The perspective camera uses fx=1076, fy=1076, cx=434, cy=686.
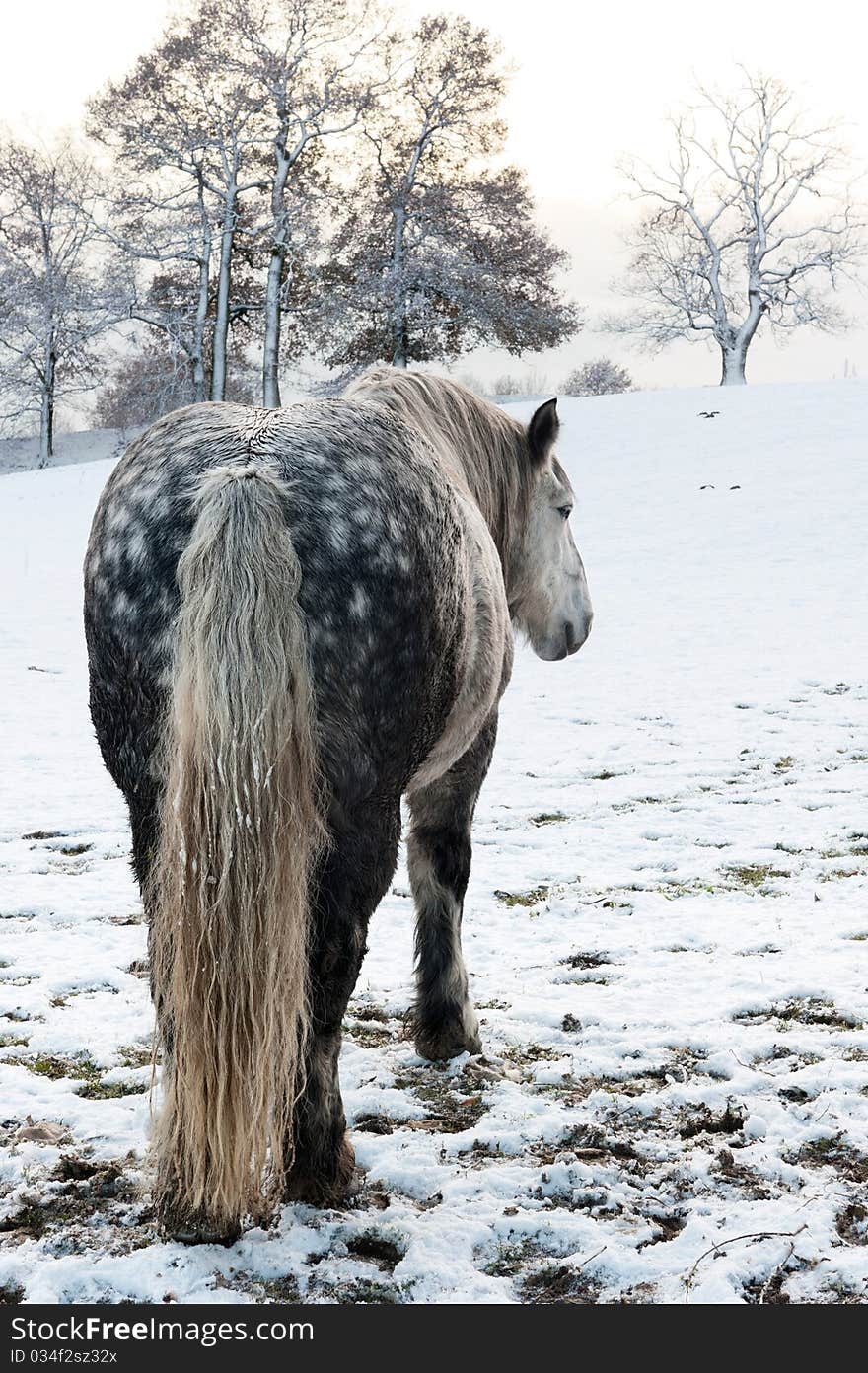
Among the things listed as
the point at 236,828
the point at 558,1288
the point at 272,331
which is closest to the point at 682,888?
the point at 558,1288

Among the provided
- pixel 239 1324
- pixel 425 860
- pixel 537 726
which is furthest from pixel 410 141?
pixel 239 1324

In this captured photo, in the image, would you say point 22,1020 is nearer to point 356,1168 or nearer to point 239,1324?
point 356,1168

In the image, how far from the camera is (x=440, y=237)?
84.4 ft

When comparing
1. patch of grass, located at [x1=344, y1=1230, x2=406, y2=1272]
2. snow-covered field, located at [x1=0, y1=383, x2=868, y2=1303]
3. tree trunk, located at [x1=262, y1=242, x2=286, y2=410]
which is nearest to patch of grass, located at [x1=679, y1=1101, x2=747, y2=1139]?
snow-covered field, located at [x1=0, y1=383, x2=868, y2=1303]

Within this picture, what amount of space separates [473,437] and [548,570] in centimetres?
77

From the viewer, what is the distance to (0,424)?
2944 centimetres

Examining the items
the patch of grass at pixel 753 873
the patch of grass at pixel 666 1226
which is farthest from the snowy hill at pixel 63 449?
the patch of grass at pixel 666 1226

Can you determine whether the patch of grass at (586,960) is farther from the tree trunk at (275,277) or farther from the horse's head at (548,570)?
the tree trunk at (275,277)

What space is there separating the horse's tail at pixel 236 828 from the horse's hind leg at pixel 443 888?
1.26 meters

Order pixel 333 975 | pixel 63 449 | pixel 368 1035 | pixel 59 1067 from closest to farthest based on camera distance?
pixel 333 975
pixel 59 1067
pixel 368 1035
pixel 63 449

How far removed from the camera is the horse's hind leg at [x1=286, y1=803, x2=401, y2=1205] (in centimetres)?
231

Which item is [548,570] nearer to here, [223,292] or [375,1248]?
[375,1248]

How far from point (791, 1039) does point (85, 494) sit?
19.1 metres

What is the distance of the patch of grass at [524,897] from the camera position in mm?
4974
